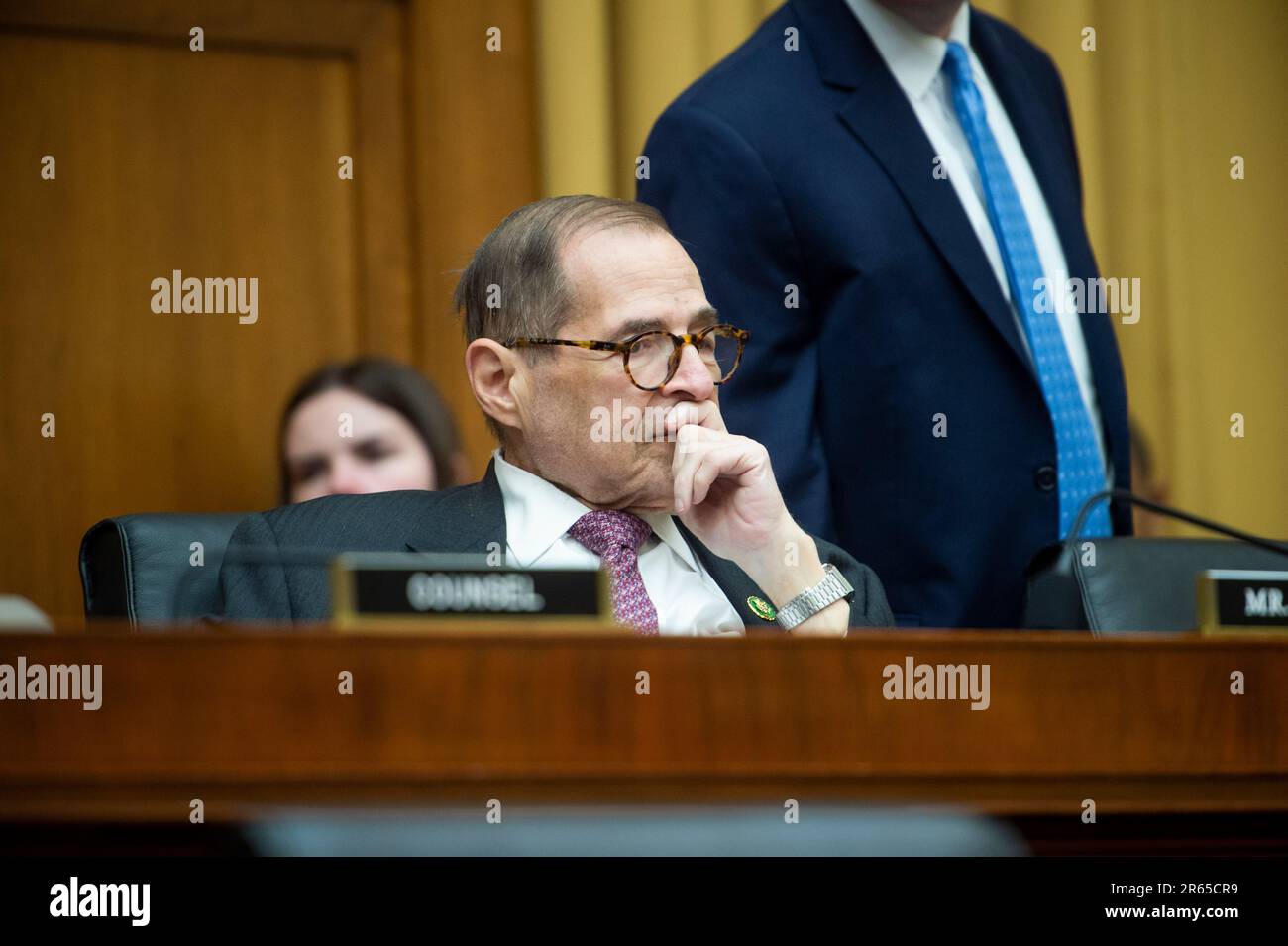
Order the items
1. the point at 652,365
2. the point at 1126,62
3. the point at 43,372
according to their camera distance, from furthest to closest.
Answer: the point at 1126,62 → the point at 43,372 → the point at 652,365

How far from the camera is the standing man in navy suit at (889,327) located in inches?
67.9

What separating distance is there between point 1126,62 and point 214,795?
247cm

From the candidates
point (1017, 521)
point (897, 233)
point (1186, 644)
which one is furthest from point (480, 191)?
point (1186, 644)

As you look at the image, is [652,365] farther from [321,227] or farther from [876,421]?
[321,227]

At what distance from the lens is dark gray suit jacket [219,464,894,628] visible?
1.38m

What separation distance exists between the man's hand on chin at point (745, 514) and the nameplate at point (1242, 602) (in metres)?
0.40

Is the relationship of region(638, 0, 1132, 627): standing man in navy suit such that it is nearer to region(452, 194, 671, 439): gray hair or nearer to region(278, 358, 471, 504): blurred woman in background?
region(452, 194, 671, 439): gray hair

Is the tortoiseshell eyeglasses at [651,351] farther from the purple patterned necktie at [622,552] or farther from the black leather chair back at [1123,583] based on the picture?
the black leather chair back at [1123,583]

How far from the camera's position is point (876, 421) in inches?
69.1

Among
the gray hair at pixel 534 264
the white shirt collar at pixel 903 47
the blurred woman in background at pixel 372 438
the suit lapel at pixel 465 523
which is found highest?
the white shirt collar at pixel 903 47

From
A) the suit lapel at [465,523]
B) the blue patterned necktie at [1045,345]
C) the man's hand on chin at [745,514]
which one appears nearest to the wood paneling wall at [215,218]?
the blue patterned necktie at [1045,345]

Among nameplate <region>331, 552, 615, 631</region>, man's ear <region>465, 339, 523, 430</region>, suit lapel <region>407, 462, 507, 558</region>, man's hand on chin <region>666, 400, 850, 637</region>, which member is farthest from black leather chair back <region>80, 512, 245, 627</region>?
nameplate <region>331, 552, 615, 631</region>

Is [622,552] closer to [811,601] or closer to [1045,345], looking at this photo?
[811,601]
